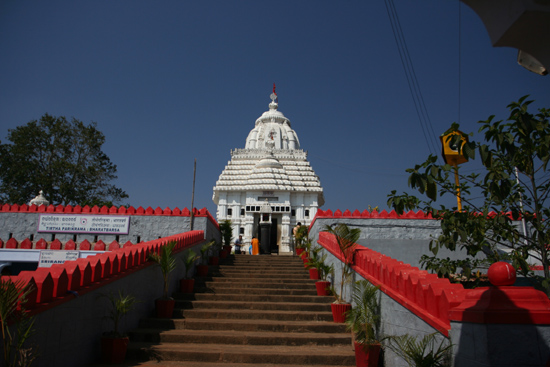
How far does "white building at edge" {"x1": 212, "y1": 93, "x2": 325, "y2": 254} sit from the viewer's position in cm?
2884

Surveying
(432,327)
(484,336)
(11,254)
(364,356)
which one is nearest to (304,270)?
(364,356)

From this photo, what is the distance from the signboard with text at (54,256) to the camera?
44.3 feet

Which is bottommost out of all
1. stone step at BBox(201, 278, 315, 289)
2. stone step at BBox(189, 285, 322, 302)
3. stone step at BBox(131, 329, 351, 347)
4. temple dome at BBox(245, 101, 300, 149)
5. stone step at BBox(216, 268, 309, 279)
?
stone step at BBox(131, 329, 351, 347)

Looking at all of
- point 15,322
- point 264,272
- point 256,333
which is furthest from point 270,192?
point 15,322

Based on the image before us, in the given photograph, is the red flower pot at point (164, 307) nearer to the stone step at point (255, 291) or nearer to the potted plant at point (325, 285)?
the stone step at point (255, 291)

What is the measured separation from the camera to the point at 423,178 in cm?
488

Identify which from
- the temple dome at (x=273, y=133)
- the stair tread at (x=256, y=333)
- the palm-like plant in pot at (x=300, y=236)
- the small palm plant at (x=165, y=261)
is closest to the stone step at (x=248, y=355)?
the stair tread at (x=256, y=333)

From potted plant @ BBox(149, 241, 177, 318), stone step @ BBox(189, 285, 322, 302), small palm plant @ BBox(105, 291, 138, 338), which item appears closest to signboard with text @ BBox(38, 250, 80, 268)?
stone step @ BBox(189, 285, 322, 302)

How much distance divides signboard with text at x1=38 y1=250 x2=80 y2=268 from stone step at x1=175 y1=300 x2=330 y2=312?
255 inches

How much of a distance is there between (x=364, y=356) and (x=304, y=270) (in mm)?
6546

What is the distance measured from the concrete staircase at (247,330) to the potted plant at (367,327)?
385 millimetres

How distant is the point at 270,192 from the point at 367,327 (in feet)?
83.7

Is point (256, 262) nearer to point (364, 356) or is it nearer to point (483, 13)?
point (364, 356)

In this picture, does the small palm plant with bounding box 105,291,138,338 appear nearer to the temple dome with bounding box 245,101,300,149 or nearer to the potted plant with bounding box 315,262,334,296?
the potted plant with bounding box 315,262,334,296
